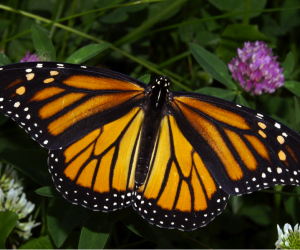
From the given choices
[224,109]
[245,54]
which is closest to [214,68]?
[245,54]

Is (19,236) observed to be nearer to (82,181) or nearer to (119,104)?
(82,181)

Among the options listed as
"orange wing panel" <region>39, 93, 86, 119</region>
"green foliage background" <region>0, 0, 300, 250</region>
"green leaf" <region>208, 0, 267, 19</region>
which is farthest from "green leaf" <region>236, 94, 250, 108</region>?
"orange wing panel" <region>39, 93, 86, 119</region>

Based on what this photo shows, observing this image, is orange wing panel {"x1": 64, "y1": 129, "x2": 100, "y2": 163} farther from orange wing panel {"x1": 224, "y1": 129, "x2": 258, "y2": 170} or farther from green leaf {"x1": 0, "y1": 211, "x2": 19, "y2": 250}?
orange wing panel {"x1": 224, "y1": 129, "x2": 258, "y2": 170}

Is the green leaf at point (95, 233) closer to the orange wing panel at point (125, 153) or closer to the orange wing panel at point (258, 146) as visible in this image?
the orange wing panel at point (125, 153)

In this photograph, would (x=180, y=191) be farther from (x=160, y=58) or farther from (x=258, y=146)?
(x=160, y=58)

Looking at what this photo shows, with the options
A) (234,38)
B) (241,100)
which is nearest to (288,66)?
(241,100)

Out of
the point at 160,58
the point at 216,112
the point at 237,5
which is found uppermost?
the point at 237,5
